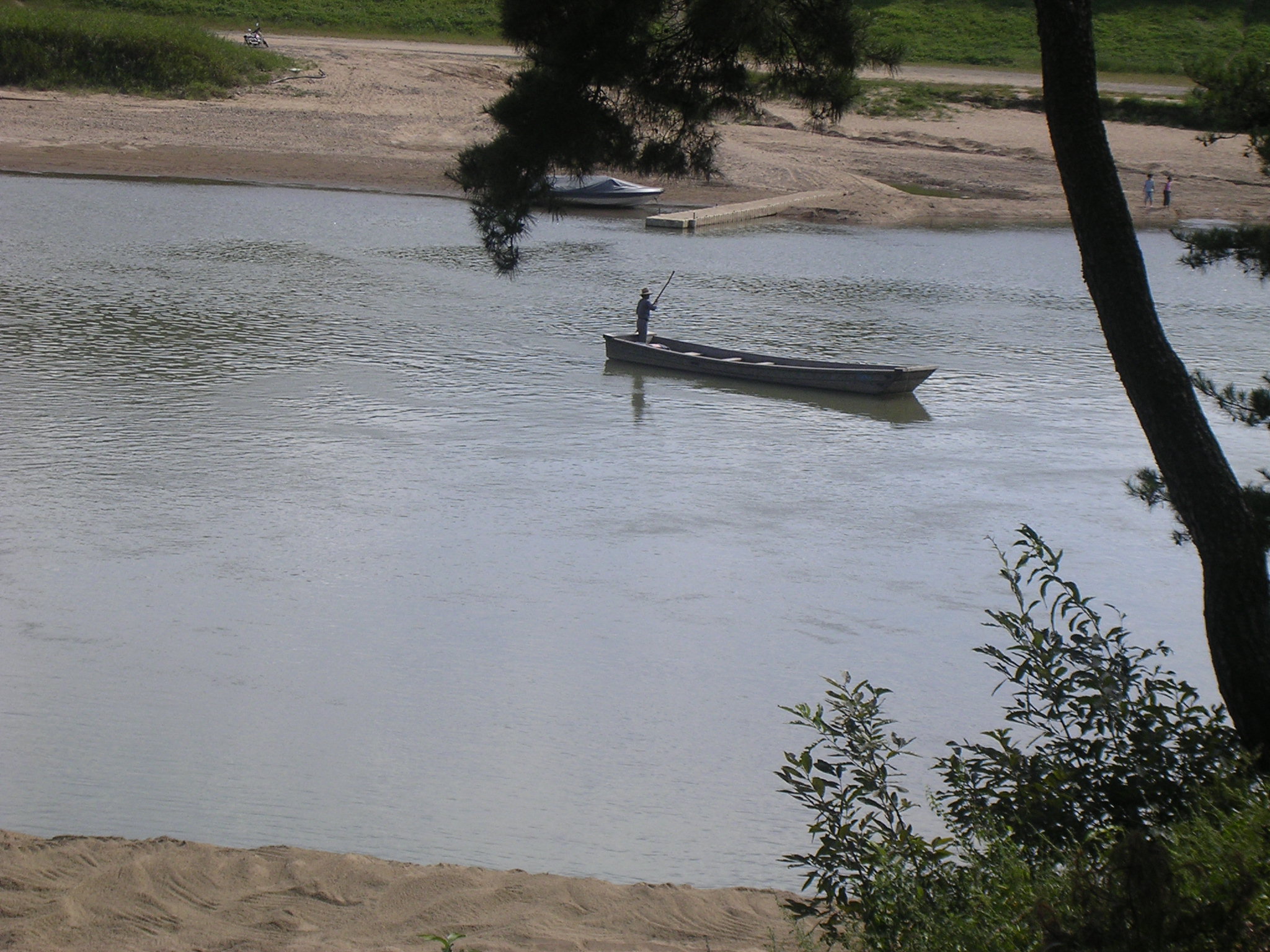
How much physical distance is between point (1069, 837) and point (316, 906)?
3.19 meters

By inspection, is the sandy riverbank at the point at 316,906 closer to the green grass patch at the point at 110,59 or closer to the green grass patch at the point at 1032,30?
the green grass patch at the point at 110,59

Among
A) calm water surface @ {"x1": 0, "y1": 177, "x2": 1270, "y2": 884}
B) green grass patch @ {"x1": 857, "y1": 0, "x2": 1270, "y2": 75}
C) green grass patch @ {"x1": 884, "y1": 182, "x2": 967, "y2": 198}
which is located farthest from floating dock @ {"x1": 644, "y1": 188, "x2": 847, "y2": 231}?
green grass patch @ {"x1": 857, "y1": 0, "x2": 1270, "y2": 75}

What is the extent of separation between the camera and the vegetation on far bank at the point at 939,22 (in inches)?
1634

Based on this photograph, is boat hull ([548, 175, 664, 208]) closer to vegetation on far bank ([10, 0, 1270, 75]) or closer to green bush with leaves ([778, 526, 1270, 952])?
vegetation on far bank ([10, 0, 1270, 75])

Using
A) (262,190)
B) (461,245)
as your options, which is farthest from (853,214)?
(262,190)

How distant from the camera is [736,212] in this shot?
98.9 feet

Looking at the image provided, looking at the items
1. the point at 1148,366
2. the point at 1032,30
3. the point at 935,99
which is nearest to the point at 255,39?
the point at 935,99

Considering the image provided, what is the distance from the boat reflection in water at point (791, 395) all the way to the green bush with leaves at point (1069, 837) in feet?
35.6

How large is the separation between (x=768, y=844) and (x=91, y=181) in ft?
89.4

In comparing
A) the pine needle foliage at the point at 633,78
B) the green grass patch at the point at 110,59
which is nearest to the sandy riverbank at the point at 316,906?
the pine needle foliage at the point at 633,78

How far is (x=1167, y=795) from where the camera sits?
414 centimetres

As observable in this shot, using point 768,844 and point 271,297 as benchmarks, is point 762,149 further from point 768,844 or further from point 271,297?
point 768,844

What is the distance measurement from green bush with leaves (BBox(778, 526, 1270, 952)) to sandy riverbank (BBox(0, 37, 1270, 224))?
27.6 m

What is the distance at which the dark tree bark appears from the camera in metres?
4.77
